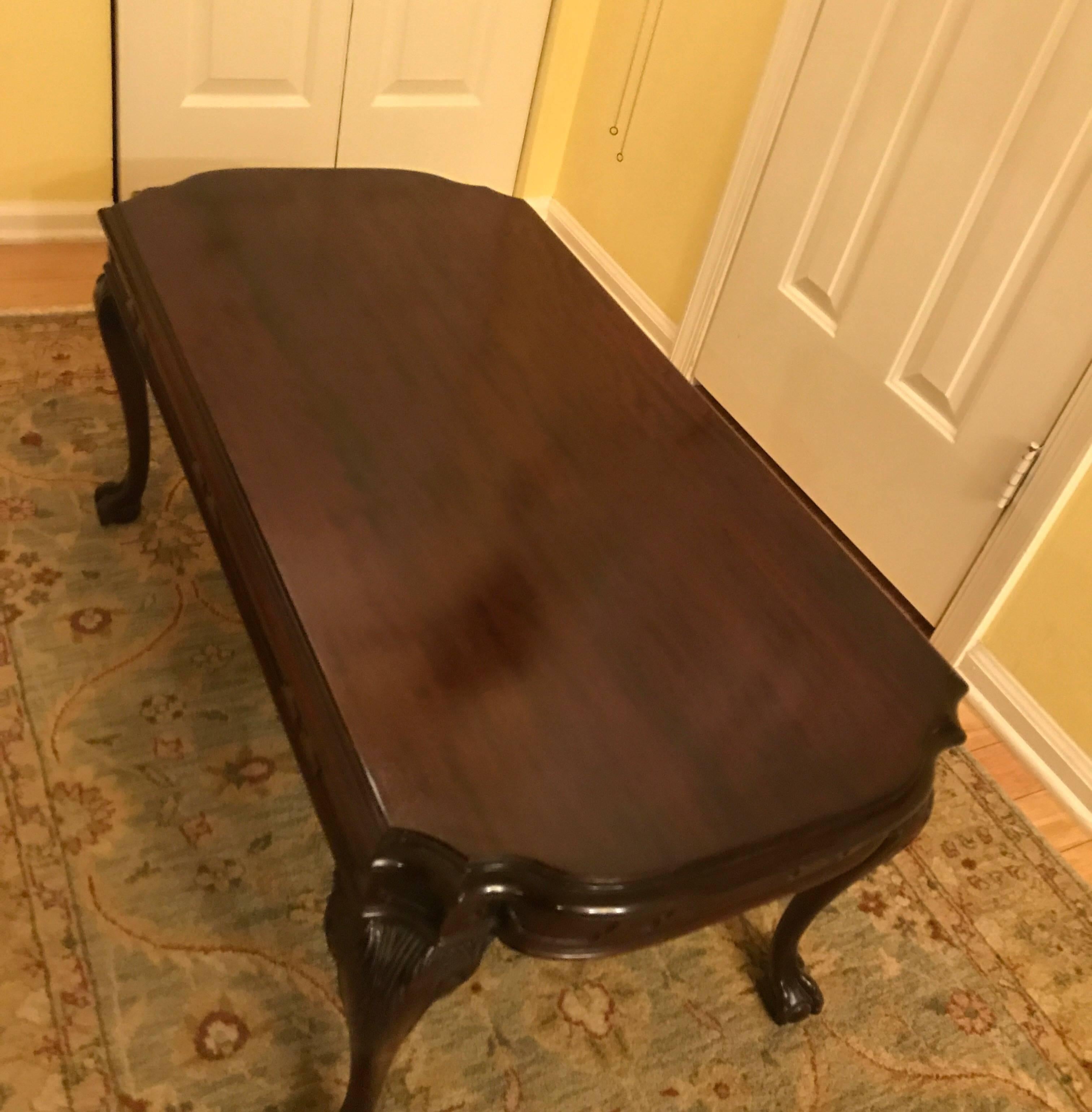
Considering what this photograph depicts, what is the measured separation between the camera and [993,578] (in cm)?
183

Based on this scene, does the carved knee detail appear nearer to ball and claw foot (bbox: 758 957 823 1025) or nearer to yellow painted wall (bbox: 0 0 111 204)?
ball and claw foot (bbox: 758 957 823 1025)

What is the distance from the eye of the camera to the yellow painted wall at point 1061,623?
1.69m

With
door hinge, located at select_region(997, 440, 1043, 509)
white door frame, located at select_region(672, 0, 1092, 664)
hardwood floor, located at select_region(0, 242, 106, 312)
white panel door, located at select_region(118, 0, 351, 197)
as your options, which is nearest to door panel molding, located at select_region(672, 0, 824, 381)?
white door frame, located at select_region(672, 0, 1092, 664)

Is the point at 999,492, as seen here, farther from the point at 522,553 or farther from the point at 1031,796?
the point at 522,553

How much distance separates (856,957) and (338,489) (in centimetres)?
96

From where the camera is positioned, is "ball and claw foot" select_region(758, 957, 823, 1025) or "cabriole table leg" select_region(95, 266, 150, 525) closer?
"ball and claw foot" select_region(758, 957, 823, 1025)

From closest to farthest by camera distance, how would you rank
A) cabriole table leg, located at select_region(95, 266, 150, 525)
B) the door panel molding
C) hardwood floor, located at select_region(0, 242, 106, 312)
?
cabriole table leg, located at select_region(95, 266, 150, 525)
the door panel molding
hardwood floor, located at select_region(0, 242, 106, 312)

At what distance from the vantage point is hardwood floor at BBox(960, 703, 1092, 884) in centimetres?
167

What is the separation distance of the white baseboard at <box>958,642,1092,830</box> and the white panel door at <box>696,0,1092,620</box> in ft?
0.52

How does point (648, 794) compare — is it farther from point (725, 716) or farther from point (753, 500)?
point (753, 500)

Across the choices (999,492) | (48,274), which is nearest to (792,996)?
(999,492)

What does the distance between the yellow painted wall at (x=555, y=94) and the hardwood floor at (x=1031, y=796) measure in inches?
71.7

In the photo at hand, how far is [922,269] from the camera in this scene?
73.4 inches

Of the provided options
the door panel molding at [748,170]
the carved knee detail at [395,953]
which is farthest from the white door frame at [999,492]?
the carved knee detail at [395,953]
